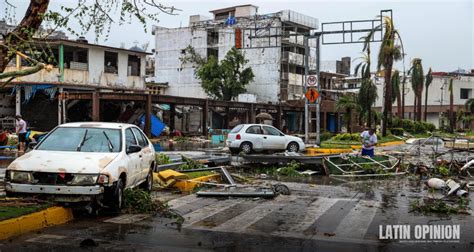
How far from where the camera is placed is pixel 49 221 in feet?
26.7

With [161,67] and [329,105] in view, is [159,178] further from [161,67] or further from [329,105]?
[161,67]

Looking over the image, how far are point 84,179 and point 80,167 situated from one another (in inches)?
8.7

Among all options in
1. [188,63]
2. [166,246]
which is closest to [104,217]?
[166,246]

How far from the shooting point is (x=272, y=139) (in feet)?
78.6

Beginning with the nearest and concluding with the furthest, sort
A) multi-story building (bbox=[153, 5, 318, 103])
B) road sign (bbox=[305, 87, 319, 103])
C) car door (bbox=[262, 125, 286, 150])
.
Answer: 1. car door (bbox=[262, 125, 286, 150])
2. road sign (bbox=[305, 87, 319, 103])
3. multi-story building (bbox=[153, 5, 318, 103])

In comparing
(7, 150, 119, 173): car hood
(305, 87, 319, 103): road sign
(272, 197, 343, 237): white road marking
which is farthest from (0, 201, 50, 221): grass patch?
(305, 87, 319, 103): road sign

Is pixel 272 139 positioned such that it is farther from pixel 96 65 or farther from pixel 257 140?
pixel 96 65

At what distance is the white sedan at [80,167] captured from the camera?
837cm

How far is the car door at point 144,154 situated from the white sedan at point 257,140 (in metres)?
12.0

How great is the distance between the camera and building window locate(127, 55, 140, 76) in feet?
151

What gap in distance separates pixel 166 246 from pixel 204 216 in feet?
7.37

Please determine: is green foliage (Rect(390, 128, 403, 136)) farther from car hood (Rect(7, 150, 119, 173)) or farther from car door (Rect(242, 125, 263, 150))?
car hood (Rect(7, 150, 119, 173))

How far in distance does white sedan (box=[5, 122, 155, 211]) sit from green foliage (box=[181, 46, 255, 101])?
46.3 m

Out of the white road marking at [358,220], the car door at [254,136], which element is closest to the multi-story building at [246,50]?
the car door at [254,136]
